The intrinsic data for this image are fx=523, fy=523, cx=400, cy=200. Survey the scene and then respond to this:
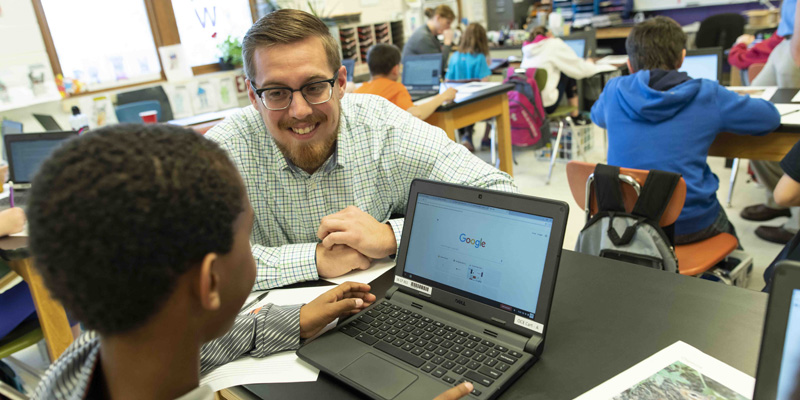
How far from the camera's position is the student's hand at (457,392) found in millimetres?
635

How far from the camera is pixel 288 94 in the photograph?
1.24 m

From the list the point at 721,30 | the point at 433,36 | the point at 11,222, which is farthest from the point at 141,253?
the point at 721,30

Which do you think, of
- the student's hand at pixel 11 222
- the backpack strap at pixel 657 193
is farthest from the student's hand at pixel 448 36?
the student's hand at pixel 11 222

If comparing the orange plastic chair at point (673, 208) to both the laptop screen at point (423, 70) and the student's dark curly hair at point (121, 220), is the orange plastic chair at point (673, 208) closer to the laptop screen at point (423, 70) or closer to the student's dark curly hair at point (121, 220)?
the student's dark curly hair at point (121, 220)

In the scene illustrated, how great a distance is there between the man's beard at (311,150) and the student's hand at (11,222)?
0.89 metres

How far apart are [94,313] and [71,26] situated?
13.6ft

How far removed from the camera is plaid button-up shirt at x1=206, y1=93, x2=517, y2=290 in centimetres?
132

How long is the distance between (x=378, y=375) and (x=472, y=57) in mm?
4189

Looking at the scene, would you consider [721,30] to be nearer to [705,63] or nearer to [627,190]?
[705,63]

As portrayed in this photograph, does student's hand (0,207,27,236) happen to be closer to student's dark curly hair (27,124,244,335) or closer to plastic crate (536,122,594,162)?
student's dark curly hair (27,124,244,335)

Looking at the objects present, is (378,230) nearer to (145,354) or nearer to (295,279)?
(295,279)

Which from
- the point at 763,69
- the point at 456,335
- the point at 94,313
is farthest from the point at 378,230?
the point at 763,69

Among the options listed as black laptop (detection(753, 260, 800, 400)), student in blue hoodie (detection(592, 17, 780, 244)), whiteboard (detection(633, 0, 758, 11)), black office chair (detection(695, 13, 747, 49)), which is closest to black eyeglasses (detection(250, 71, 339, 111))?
black laptop (detection(753, 260, 800, 400))

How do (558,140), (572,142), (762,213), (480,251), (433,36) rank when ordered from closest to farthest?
1. (480,251)
2. (762,213)
3. (558,140)
4. (572,142)
5. (433,36)
